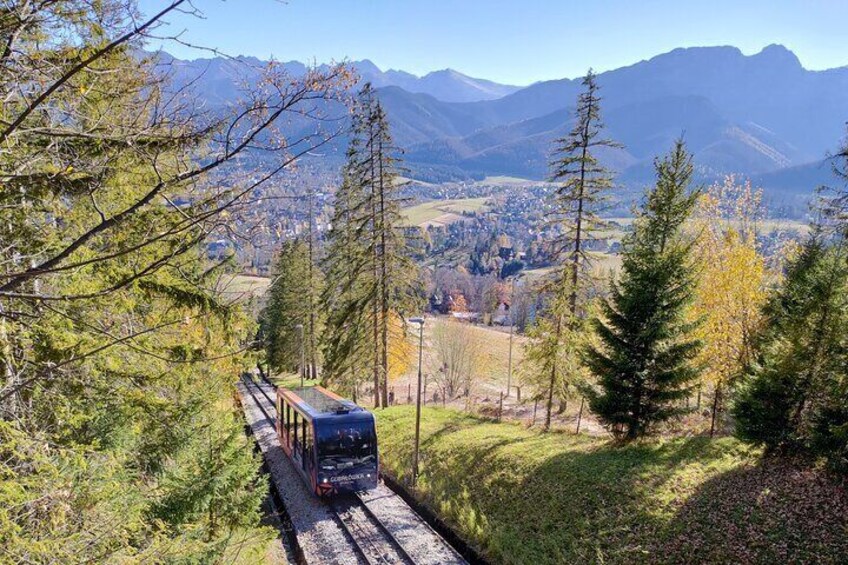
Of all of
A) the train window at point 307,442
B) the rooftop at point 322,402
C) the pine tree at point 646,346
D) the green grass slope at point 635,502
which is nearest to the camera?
the green grass slope at point 635,502

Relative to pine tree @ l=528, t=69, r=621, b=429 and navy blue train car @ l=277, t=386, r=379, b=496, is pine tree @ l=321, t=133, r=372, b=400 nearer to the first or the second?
navy blue train car @ l=277, t=386, r=379, b=496

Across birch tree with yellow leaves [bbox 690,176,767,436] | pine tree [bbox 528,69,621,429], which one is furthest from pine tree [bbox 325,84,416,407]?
birch tree with yellow leaves [bbox 690,176,767,436]

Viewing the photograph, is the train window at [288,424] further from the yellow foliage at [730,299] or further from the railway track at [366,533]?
the yellow foliage at [730,299]

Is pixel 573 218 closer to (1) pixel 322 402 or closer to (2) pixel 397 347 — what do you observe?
(2) pixel 397 347

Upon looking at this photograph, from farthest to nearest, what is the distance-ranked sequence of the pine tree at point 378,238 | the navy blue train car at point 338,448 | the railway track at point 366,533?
the pine tree at point 378,238 < the navy blue train car at point 338,448 < the railway track at point 366,533

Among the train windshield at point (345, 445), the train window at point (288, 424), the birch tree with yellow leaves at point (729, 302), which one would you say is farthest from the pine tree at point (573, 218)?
the train window at point (288, 424)

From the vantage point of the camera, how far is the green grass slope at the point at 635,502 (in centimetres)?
1073

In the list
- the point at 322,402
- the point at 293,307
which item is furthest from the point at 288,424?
the point at 293,307

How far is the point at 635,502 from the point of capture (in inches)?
509

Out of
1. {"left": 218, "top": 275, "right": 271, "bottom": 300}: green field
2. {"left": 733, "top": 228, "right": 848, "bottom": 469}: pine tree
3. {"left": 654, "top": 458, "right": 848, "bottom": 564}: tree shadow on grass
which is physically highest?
{"left": 218, "top": 275, "right": 271, "bottom": 300}: green field

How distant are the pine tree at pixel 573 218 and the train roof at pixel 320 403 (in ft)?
28.2

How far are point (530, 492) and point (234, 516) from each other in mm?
8617

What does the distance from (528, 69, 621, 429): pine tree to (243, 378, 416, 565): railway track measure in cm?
891

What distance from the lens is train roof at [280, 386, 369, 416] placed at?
17.4 m
